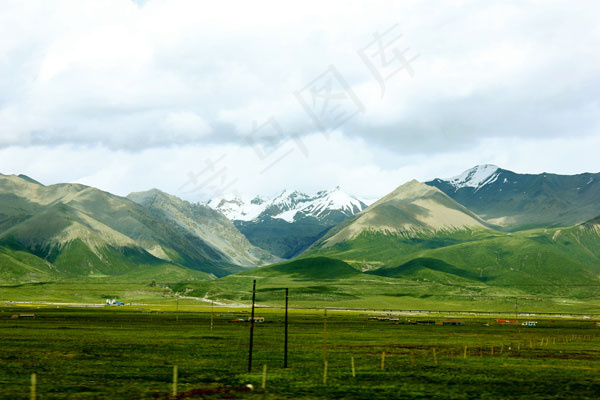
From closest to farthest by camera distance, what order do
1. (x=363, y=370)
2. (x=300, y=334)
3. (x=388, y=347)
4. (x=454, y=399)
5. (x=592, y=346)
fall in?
(x=454, y=399), (x=363, y=370), (x=388, y=347), (x=592, y=346), (x=300, y=334)

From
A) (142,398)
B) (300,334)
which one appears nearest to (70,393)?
(142,398)

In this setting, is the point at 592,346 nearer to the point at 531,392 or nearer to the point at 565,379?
the point at 565,379

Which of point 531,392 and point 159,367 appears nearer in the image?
point 531,392

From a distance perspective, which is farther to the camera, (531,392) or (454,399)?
(531,392)

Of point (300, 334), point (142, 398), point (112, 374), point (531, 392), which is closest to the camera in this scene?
point (142, 398)

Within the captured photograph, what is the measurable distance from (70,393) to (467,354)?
6414cm

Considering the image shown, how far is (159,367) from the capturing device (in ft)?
236

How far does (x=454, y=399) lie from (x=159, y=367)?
3651 centimetres

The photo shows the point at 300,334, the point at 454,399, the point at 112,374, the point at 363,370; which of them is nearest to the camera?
the point at 454,399

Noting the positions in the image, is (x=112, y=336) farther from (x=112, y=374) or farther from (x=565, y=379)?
(x=565, y=379)

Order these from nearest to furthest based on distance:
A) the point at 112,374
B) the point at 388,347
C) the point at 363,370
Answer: the point at 112,374 < the point at 363,370 < the point at 388,347

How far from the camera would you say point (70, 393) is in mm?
50062

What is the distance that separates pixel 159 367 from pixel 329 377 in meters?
21.0

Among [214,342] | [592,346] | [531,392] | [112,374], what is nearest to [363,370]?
[531,392]
